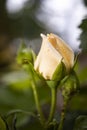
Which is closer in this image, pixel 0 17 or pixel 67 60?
pixel 67 60

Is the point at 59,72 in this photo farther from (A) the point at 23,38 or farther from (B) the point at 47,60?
(A) the point at 23,38

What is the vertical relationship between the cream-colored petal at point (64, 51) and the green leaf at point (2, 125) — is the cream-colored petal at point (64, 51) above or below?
above

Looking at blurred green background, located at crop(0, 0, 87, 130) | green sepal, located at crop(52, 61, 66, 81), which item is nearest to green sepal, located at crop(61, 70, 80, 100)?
green sepal, located at crop(52, 61, 66, 81)

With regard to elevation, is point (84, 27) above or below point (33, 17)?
below

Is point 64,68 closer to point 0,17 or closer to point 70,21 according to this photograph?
point 70,21

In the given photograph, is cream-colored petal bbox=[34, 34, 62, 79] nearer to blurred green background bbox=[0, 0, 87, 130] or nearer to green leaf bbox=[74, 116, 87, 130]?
green leaf bbox=[74, 116, 87, 130]

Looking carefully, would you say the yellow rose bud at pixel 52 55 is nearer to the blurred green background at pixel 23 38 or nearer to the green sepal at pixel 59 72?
the green sepal at pixel 59 72

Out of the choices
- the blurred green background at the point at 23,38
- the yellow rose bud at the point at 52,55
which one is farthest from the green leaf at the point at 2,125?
the blurred green background at the point at 23,38

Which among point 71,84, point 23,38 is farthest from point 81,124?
point 23,38

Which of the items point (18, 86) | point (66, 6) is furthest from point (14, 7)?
point (18, 86)
